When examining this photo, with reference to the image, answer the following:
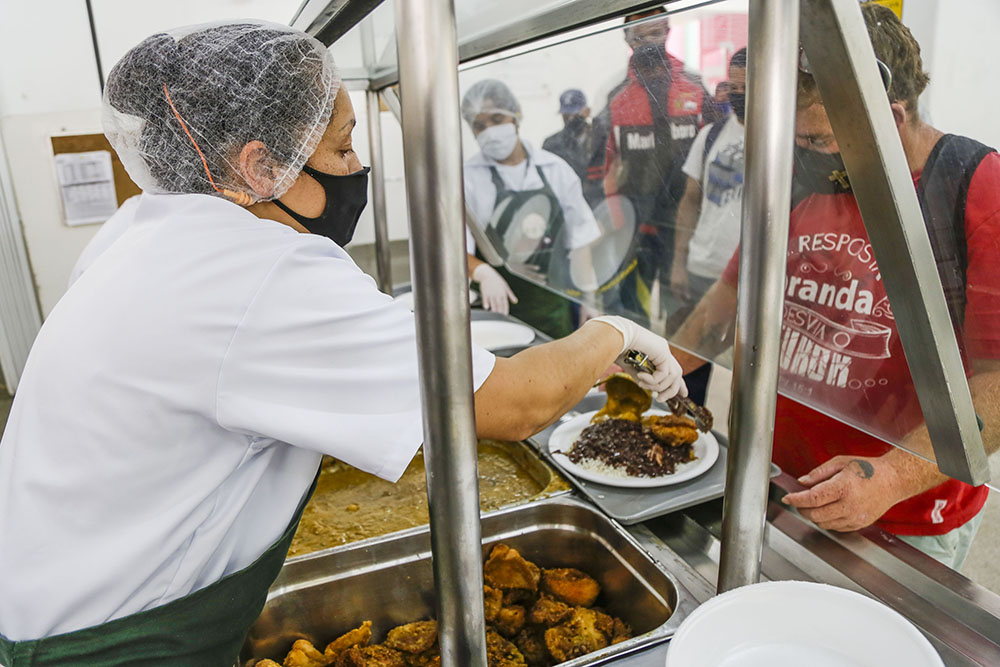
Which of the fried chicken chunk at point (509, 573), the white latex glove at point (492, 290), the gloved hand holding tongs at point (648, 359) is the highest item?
the gloved hand holding tongs at point (648, 359)

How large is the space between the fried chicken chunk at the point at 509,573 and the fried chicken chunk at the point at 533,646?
9 cm

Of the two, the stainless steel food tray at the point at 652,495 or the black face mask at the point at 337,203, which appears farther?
the stainless steel food tray at the point at 652,495

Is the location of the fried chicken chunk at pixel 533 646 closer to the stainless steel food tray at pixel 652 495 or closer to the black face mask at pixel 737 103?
the stainless steel food tray at pixel 652 495

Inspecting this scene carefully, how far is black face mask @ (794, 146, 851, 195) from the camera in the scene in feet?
4.16

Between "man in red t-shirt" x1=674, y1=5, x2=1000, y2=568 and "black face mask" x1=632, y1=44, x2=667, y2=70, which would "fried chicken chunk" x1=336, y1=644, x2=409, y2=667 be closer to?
"man in red t-shirt" x1=674, y1=5, x2=1000, y2=568

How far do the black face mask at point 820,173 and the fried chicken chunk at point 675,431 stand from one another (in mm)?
639

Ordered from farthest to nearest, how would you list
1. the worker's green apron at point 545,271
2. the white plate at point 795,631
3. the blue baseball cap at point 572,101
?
the worker's green apron at point 545,271 < the blue baseball cap at point 572,101 < the white plate at point 795,631

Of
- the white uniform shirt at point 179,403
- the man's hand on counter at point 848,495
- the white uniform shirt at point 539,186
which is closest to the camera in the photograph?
the white uniform shirt at point 179,403

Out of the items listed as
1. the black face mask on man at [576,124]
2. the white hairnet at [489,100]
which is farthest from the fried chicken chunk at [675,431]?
the white hairnet at [489,100]

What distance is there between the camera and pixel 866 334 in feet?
4.49

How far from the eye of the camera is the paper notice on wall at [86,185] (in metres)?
3.95

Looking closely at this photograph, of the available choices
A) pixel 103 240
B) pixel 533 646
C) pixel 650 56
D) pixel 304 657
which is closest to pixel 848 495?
pixel 533 646

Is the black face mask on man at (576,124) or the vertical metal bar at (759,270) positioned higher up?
the black face mask on man at (576,124)

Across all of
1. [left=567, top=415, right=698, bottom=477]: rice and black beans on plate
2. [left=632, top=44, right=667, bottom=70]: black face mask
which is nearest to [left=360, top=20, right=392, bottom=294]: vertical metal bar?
[left=632, top=44, right=667, bottom=70]: black face mask
